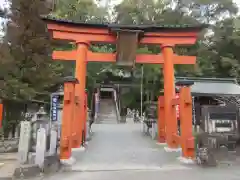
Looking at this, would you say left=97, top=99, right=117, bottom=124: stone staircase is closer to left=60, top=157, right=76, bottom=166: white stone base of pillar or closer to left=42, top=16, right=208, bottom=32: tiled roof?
left=42, top=16, right=208, bottom=32: tiled roof

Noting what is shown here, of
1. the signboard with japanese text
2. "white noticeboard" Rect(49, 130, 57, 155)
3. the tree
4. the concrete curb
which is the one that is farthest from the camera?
the tree

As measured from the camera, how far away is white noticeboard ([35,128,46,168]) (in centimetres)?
711

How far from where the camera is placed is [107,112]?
30.4 m

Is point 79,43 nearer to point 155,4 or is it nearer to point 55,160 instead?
point 55,160

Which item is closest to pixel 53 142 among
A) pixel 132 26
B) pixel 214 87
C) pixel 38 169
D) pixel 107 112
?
pixel 38 169

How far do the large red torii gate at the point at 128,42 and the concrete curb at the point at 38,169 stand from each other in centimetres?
Answer: 279

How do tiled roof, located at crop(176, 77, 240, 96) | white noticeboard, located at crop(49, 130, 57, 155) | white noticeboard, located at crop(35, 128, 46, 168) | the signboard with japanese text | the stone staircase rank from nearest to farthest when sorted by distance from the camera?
1. white noticeboard, located at crop(35, 128, 46, 168)
2. white noticeboard, located at crop(49, 130, 57, 155)
3. the signboard with japanese text
4. tiled roof, located at crop(176, 77, 240, 96)
5. the stone staircase

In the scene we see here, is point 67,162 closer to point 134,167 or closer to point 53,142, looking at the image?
point 53,142

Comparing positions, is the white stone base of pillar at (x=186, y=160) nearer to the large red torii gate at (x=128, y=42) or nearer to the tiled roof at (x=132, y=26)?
the large red torii gate at (x=128, y=42)

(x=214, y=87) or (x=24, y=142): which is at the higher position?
(x=214, y=87)

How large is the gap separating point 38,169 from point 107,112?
23.5m

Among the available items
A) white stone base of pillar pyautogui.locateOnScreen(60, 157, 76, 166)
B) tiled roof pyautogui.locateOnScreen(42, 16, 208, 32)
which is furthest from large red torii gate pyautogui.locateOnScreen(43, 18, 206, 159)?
white stone base of pillar pyautogui.locateOnScreen(60, 157, 76, 166)

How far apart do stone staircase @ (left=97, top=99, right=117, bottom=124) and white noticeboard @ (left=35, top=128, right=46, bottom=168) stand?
59.6ft

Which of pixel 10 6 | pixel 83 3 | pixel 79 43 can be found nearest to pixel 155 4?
pixel 83 3
